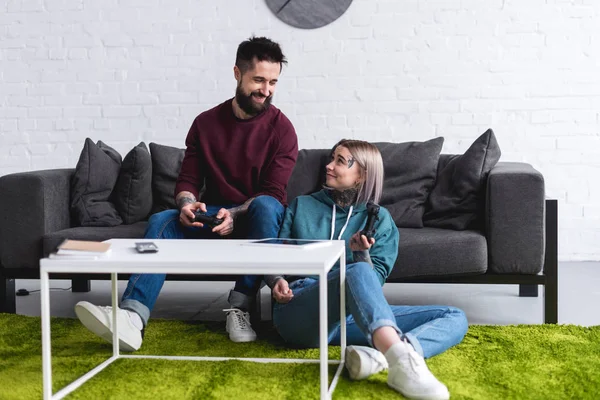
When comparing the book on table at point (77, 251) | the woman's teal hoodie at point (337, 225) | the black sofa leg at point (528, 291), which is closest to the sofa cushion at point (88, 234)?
the woman's teal hoodie at point (337, 225)

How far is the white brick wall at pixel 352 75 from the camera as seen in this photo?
14.6 ft

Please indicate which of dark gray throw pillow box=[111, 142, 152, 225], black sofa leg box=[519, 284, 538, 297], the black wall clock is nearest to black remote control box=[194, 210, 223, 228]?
dark gray throw pillow box=[111, 142, 152, 225]

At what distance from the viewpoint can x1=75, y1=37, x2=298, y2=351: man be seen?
8.95 ft

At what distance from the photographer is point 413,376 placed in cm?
192

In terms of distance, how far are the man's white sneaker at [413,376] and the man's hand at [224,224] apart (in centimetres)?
96

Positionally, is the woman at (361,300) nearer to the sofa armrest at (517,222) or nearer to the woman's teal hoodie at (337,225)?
the woman's teal hoodie at (337,225)

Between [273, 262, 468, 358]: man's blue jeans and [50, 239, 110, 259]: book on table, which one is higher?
[50, 239, 110, 259]: book on table

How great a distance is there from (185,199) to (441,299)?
1.36 meters

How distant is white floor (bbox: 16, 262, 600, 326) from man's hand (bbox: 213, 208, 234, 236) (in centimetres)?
56

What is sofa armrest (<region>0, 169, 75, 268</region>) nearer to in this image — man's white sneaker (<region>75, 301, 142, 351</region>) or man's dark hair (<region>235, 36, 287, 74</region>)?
man's white sneaker (<region>75, 301, 142, 351</region>)

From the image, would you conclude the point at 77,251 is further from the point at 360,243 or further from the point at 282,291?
the point at 360,243

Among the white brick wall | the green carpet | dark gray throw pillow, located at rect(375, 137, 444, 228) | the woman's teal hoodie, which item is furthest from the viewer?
the white brick wall

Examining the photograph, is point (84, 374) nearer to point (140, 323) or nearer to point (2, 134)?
point (140, 323)

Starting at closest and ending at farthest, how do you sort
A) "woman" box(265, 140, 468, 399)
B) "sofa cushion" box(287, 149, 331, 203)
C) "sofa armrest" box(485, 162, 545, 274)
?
"woman" box(265, 140, 468, 399), "sofa armrest" box(485, 162, 545, 274), "sofa cushion" box(287, 149, 331, 203)
